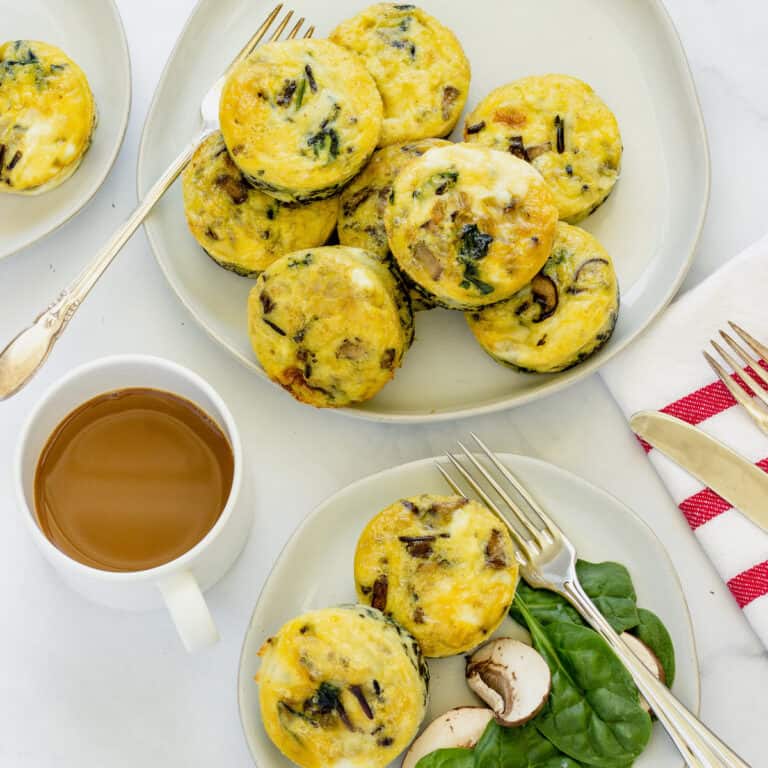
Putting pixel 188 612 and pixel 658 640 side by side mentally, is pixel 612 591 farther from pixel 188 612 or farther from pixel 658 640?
pixel 188 612

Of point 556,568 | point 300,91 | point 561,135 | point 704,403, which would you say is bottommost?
point 556,568

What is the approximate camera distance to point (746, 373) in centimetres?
203

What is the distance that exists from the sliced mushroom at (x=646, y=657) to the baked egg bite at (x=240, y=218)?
929 mm

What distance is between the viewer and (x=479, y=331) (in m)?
1.93

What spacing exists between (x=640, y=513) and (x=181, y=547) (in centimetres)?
90

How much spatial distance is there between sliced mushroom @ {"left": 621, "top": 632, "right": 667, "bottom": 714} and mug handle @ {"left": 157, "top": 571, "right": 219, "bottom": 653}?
28.8 inches

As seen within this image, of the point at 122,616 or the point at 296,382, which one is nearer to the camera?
the point at 296,382

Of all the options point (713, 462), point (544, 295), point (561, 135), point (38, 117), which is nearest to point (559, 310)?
point (544, 295)

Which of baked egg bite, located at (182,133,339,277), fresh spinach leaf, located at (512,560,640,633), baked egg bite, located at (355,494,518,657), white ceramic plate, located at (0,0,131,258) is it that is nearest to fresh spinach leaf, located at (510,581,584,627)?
fresh spinach leaf, located at (512,560,640,633)

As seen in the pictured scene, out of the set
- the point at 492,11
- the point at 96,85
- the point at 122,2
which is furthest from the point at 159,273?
the point at 492,11

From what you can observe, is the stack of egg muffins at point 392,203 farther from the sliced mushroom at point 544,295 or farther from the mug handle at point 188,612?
the mug handle at point 188,612

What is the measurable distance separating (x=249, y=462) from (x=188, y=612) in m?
0.43

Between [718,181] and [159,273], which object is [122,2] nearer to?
[159,273]

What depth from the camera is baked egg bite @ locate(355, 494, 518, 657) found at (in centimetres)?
177
